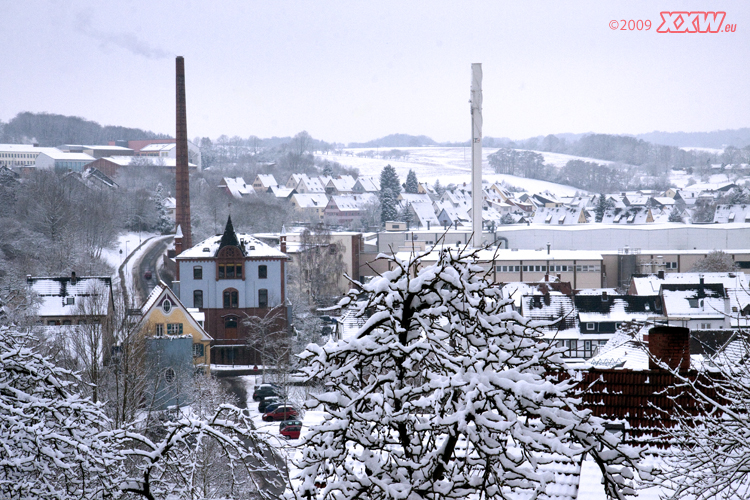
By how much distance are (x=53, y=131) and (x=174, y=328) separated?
375 feet

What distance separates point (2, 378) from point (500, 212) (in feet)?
348

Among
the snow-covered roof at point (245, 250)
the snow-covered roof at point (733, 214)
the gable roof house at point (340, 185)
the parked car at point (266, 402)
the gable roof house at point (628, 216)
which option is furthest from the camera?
the gable roof house at point (340, 185)

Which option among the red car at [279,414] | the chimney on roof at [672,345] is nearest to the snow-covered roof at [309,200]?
the red car at [279,414]

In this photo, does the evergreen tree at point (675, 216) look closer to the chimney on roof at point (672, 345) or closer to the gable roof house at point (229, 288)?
the gable roof house at point (229, 288)

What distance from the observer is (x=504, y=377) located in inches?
130

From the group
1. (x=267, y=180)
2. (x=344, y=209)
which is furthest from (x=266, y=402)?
(x=267, y=180)

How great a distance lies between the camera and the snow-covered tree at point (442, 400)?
3258mm

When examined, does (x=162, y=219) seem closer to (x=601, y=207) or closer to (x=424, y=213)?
(x=424, y=213)

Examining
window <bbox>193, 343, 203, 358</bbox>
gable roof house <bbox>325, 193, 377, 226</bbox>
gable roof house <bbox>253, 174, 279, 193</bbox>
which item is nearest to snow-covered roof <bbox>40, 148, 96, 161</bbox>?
gable roof house <bbox>253, 174, 279, 193</bbox>

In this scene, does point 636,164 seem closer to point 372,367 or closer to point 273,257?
point 273,257

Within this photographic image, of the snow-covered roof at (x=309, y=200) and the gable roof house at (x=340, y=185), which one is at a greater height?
the gable roof house at (x=340, y=185)

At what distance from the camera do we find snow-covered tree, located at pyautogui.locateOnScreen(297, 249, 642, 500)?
3.26 m

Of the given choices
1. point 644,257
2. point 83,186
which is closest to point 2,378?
point 644,257

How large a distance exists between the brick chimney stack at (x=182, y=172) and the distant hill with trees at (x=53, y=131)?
8322 cm
